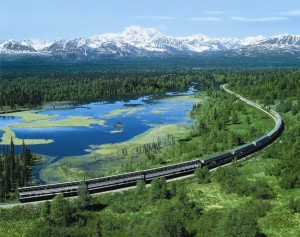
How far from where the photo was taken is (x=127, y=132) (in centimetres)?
13525

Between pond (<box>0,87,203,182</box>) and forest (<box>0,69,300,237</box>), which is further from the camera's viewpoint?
pond (<box>0,87,203,182</box>)

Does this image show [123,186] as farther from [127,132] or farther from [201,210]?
[127,132]

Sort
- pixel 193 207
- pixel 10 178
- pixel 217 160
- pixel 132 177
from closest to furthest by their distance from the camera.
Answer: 1. pixel 193 207
2. pixel 132 177
3. pixel 10 178
4. pixel 217 160

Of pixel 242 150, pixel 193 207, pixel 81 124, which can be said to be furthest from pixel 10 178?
pixel 81 124

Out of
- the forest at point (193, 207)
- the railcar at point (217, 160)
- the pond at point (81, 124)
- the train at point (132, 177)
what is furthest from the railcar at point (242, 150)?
the pond at point (81, 124)

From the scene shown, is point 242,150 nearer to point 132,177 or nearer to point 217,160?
point 217,160

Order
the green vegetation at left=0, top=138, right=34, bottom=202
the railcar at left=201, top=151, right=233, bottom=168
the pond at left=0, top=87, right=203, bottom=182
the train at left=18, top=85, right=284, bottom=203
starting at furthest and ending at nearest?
the pond at left=0, top=87, right=203, bottom=182, the railcar at left=201, top=151, right=233, bottom=168, the green vegetation at left=0, top=138, right=34, bottom=202, the train at left=18, top=85, right=284, bottom=203

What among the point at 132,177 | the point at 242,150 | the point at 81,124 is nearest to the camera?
the point at 132,177

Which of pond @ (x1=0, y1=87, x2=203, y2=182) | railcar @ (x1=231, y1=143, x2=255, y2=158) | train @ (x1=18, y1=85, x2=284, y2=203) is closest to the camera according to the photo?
train @ (x1=18, y1=85, x2=284, y2=203)

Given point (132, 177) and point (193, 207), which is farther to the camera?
point (132, 177)

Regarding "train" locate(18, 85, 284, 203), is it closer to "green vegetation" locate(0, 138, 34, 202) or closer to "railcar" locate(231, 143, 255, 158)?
"railcar" locate(231, 143, 255, 158)

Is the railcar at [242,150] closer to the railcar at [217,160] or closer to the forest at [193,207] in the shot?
the railcar at [217,160]

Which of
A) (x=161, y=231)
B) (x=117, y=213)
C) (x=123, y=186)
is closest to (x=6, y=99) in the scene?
(x=123, y=186)

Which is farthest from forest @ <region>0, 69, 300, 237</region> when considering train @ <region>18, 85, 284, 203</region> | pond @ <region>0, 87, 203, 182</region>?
pond @ <region>0, 87, 203, 182</region>
